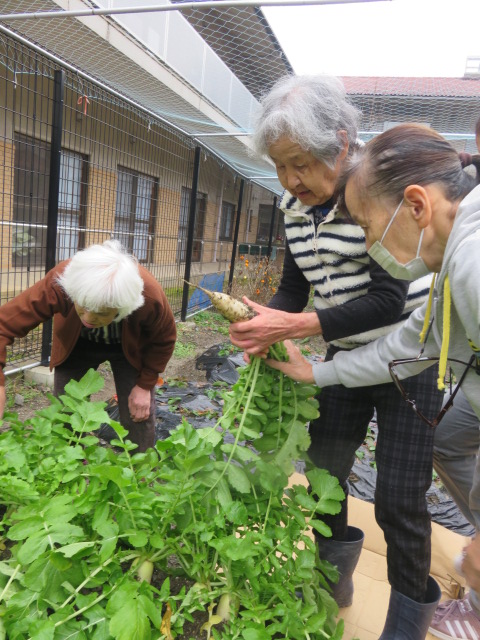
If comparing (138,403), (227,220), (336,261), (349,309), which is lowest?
(138,403)

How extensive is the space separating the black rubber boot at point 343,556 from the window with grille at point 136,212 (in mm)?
5300

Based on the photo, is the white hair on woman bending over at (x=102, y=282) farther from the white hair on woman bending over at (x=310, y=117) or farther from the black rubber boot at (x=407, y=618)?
the black rubber boot at (x=407, y=618)

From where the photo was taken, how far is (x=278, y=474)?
1.07 m

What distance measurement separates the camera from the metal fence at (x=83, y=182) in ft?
13.1

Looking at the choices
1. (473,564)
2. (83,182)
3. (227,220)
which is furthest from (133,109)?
(227,220)

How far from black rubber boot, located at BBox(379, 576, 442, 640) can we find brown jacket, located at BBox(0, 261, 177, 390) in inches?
53.2

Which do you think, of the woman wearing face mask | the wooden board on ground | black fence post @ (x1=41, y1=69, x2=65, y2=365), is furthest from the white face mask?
black fence post @ (x1=41, y1=69, x2=65, y2=365)

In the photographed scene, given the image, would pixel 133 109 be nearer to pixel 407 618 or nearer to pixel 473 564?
pixel 407 618

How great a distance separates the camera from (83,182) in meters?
4.89

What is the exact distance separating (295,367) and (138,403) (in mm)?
1213

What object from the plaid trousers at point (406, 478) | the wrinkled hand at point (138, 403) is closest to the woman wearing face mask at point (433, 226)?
the plaid trousers at point (406, 478)

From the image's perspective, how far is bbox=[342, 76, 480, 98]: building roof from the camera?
521 centimetres

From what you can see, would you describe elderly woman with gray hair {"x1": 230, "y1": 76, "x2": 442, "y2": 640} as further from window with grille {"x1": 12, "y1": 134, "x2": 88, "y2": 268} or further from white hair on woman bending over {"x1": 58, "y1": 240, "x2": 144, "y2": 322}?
window with grille {"x1": 12, "y1": 134, "x2": 88, "y2": 268}

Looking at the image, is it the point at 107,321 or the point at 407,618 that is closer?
the point at 407,618
